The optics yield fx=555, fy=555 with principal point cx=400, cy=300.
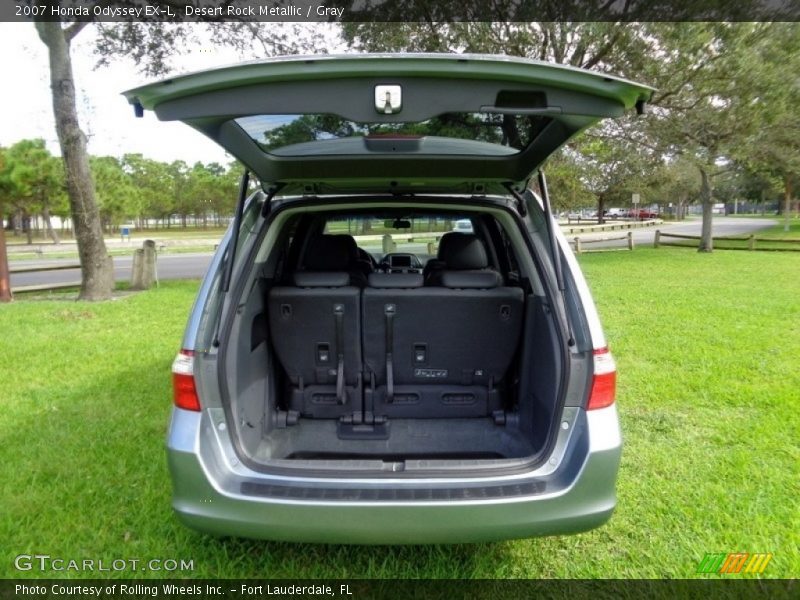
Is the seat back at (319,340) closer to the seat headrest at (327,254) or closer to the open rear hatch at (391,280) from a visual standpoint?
the open rear hatch at (391,280)

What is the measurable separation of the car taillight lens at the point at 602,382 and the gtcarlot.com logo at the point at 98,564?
76.8 inches

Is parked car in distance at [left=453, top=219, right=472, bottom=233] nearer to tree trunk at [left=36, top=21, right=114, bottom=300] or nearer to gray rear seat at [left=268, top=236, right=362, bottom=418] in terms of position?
gray rear seat at [left=268, top=236, right=362, bottom=418]

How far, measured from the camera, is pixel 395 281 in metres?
3.22

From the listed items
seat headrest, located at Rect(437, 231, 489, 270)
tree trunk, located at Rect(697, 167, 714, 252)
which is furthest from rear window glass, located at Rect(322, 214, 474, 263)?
tree trunk, located at Rect(697, 167, 714, 252)

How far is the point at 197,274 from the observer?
15312 millimetres

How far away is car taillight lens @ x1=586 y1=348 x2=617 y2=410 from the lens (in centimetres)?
228

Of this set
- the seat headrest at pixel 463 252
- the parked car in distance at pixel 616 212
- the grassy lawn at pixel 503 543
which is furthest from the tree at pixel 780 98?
the parked car in distance at pixel 616 212

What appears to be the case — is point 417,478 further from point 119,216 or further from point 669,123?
point 119,216

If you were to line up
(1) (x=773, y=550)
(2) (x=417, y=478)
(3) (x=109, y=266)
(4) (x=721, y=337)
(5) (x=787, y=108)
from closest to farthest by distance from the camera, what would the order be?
1. (2) (x=417, y=478)
2. (1) (x=773, y=550)
3. (4) (x=721, y=337)
4. (3) (x=109, y=266)
5. (5) (x=787, y=108)

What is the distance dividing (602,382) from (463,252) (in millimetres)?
1741

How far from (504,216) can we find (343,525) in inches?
66.6

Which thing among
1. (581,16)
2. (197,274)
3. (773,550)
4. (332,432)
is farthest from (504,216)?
(197,274)

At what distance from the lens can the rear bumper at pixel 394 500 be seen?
205 centimetres

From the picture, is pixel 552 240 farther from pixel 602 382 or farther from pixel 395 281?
pixel 395 281
